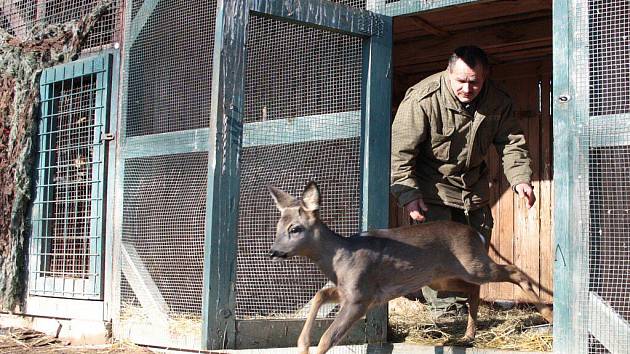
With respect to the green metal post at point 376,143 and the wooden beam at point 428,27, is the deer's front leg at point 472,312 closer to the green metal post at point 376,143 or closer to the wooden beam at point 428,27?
the green metal post at point 376,143

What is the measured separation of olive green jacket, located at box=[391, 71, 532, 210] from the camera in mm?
6520

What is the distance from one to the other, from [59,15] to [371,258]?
5.37 meters

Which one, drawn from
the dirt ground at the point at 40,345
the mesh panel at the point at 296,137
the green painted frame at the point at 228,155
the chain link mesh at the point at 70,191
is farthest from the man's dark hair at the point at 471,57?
the chain link mesh at the point at 70,191

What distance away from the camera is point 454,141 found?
21.8 ft

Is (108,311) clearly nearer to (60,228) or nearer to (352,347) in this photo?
(60,228)

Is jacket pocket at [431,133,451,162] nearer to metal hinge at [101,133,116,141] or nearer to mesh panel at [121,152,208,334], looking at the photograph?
mesh panel at [121,152,208,334]

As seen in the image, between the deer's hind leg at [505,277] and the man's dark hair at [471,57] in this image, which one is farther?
the man's dark hair at [471,57]

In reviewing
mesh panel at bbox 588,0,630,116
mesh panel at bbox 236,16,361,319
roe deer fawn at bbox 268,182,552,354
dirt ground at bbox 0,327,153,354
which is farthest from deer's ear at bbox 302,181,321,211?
dirt ground at bbox 0,327,153,354

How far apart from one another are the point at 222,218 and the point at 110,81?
3102 millimetres

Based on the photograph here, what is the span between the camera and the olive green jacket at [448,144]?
6520mm

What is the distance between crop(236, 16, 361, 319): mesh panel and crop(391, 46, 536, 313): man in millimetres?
413

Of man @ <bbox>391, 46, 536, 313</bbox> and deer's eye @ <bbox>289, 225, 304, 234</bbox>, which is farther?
man @ <bbox>391, 46, 536, 313</bbox>

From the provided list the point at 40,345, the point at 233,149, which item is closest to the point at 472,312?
the point at 233,149

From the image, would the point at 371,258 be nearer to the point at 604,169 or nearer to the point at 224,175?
the point at 224,175
